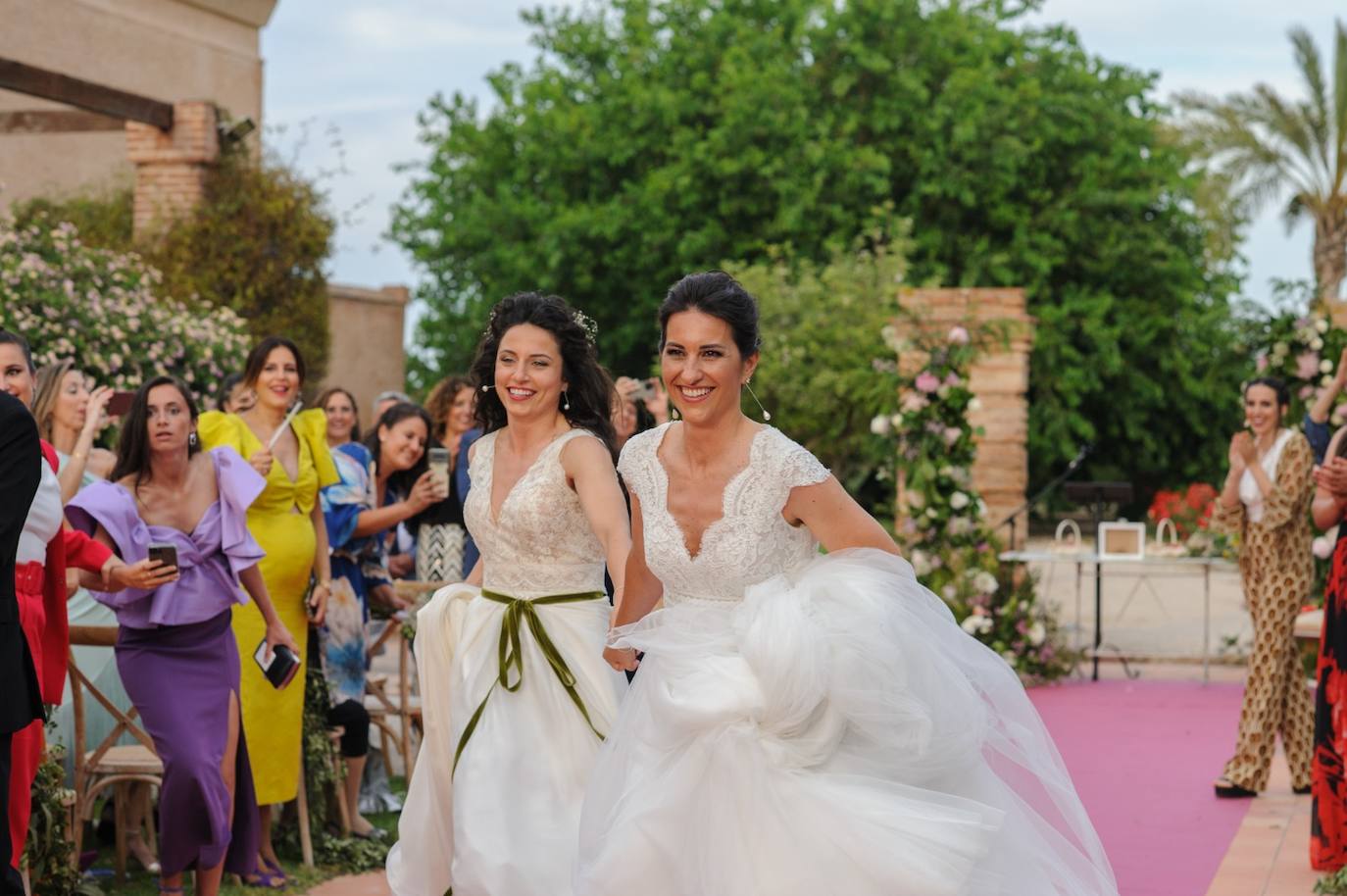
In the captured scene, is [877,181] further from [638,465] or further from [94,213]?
[638,465]

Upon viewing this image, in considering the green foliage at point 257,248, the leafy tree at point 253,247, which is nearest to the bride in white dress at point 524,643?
the leafy tree at point 253,247

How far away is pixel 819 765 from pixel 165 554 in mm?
2833

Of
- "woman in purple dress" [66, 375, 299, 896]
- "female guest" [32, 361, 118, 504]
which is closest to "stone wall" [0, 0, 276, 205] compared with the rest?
"female guest" [32, 361, 118, 504]

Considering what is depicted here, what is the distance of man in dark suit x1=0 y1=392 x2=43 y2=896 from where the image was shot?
4762 millimetres

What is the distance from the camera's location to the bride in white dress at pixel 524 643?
523 centimetres

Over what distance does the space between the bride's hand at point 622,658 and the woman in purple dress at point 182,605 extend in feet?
5.98

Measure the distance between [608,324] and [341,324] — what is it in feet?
20.7

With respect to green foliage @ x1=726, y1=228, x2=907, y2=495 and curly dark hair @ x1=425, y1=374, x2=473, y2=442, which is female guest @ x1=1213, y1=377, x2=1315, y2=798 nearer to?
curly dark hair @ x1=425, y1=374, x2=473, y2=442

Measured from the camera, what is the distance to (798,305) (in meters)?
21.3

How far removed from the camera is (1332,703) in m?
7.64

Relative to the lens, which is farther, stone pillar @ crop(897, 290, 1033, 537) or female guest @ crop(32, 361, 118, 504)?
stone pillar @ crop(897, 290, 1033, 537)

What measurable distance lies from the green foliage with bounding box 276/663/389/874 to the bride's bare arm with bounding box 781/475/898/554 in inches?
147

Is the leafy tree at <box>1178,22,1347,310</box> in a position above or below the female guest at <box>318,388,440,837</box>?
above

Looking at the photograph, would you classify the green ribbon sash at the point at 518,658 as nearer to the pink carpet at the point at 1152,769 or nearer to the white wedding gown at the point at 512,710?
the white wedding gown at the point at 512,710
